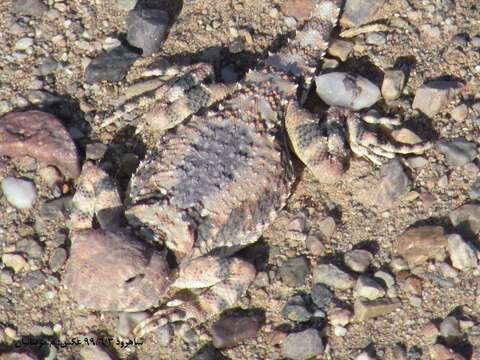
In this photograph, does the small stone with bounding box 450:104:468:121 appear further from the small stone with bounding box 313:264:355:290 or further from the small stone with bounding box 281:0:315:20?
→ the small stone with bounding box 313:264:355:290

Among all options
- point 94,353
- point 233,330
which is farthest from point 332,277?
point 94,353

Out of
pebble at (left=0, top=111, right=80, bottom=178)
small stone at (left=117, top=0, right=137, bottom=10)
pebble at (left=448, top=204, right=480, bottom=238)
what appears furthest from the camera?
small stone at (left=117, top=0, right=137, bottom=10)

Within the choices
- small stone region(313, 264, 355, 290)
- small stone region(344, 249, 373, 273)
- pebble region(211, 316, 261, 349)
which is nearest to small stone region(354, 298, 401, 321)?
small stone region(313, 264, 355, 290)

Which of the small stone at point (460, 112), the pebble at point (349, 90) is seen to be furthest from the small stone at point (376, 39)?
the small stone at point (460, 112)

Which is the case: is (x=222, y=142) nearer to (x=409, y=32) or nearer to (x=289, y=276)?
(x=289, y=276)

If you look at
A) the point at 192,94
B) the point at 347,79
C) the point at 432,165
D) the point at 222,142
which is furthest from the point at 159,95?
the point at 432,165

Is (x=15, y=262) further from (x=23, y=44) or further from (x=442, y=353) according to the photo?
(x=442, y=353)

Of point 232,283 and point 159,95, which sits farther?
point 159,95
